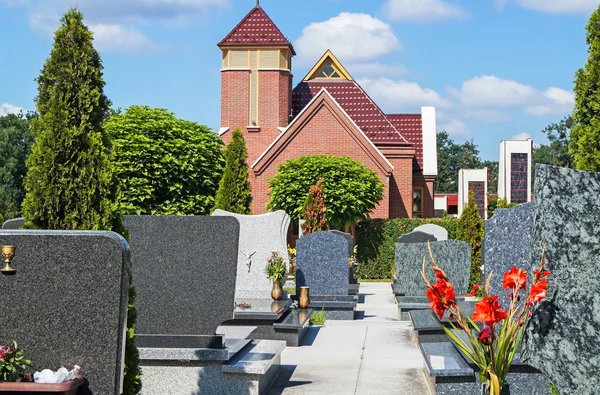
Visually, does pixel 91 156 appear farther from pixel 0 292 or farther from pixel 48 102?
pixel 0 292

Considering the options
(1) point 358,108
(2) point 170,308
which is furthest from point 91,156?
(1) point 358,108

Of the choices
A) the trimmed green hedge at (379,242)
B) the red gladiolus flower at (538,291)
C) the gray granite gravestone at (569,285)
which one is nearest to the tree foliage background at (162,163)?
the trimmed green hedge at (379,242)

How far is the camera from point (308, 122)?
39938 mm

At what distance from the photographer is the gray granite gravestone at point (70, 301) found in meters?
5.96

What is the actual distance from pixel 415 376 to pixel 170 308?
11.6ft

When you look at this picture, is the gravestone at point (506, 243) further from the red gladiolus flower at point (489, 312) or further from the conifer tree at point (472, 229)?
the conifer tree at point (472, 229)

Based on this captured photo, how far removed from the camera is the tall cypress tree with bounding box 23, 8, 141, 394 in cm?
727

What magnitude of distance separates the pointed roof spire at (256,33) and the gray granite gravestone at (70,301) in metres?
37.6

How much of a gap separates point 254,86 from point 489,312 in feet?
124

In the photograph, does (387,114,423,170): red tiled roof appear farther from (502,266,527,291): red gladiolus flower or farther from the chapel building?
(502,266,527,291): red gladiolus flower

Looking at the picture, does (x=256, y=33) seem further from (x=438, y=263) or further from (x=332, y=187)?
(x=438, y=263)

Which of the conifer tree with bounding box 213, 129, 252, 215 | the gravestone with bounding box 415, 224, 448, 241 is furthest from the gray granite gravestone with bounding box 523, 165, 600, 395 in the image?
the gravestone with bounding box 415, 224, 448, 241

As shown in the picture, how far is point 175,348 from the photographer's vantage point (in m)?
9.54

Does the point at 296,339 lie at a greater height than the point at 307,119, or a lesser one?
lesser
